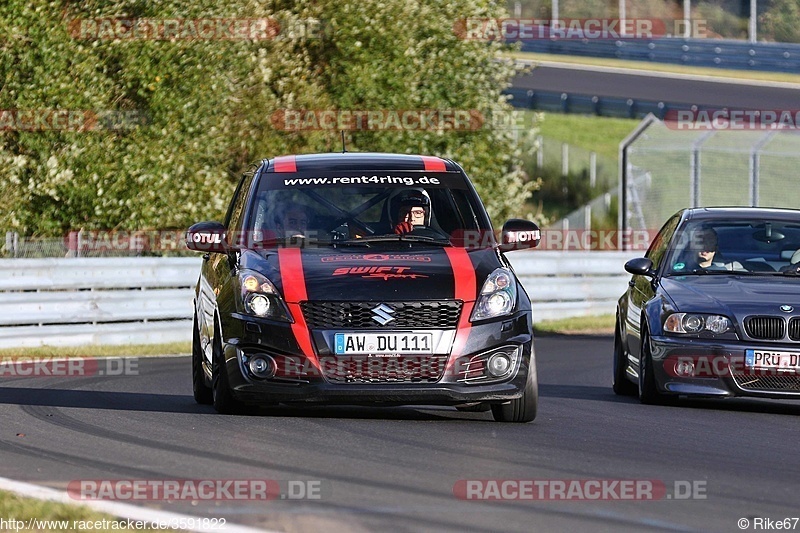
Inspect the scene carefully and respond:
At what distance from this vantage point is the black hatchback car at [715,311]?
10.9 m

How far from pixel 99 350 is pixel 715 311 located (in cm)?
865

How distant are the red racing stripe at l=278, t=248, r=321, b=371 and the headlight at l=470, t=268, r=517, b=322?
98 centimetres

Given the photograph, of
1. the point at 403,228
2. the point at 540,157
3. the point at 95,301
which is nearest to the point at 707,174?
the point at 540,157

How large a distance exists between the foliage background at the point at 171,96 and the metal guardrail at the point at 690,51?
64.8 ft

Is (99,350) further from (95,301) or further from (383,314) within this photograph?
(383,314)

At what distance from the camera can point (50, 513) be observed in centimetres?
598

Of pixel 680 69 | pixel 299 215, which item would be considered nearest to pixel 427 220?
pixel 299 215

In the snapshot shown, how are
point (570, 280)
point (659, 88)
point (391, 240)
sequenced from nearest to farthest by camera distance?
point (391, 240), point (570, 280), point (659, 88)

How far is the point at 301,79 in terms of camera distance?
→ 25.8 meters

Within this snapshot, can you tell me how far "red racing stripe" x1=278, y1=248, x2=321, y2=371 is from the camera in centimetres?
914

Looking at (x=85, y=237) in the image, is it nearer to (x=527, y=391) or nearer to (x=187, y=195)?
(x=187, y=195)

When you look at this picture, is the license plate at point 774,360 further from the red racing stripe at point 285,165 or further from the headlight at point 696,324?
the red racing stripe at point 285,165

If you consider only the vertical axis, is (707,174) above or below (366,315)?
below

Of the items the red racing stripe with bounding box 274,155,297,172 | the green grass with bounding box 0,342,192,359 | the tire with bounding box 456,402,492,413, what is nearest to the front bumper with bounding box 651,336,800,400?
the tire with bounding box 456,402,492,413
